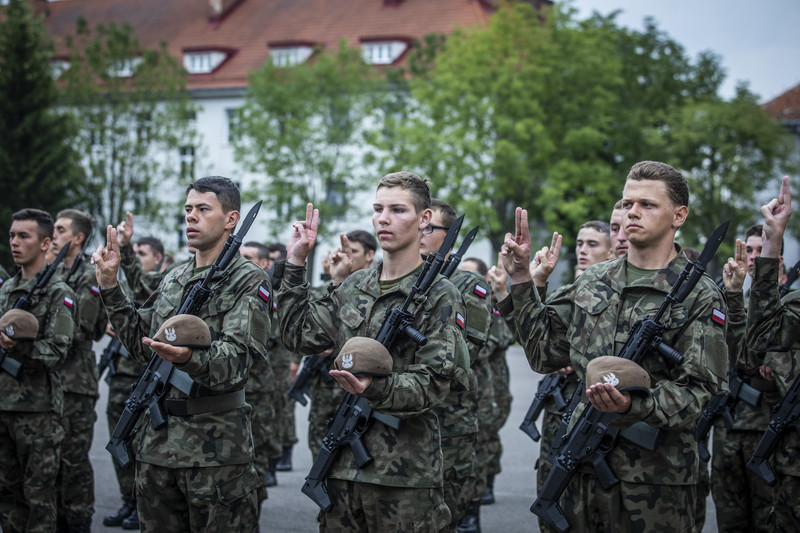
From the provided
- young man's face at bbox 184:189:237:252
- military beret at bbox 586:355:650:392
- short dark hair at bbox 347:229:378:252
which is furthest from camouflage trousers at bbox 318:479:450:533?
short dark hair at bbox 347:229:378:252

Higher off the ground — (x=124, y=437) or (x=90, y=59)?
(x=90, y=59)

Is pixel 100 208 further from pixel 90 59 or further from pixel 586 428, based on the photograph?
pixel 586 428

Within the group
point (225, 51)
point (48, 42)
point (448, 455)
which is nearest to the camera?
point (448, 455)

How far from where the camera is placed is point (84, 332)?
759 cm

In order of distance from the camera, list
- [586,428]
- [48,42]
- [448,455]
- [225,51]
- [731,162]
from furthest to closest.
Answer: [225,51] → [731,162] → [48,42] → [448,455] → [586,428]

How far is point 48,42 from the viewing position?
33.6 metres

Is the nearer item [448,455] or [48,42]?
[448,455]

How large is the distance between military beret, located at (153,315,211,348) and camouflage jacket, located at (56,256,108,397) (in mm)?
3295

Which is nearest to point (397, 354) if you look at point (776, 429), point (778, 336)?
point (778, 336)

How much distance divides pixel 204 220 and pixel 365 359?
5.51ft

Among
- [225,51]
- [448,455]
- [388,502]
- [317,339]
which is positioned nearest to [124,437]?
[317,339]

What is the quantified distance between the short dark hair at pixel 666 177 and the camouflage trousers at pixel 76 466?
16.3ft

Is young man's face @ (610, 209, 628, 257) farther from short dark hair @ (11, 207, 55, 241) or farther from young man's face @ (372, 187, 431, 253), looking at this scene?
short dark hair @ (11, 207, 55, 241)

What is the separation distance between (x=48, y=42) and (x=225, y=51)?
11936mm
